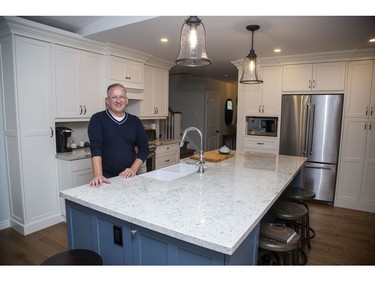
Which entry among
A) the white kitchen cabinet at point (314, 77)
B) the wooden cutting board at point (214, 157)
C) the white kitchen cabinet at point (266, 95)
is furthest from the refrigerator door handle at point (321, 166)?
the wooden cutting board at point (214, 157)

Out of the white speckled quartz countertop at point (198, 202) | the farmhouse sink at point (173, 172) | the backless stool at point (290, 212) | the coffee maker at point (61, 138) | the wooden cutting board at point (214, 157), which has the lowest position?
the backless stool at point (290, 212)

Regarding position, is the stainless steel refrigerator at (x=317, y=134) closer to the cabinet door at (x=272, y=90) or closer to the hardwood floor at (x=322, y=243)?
the cabinet door at (x=272, y=90)

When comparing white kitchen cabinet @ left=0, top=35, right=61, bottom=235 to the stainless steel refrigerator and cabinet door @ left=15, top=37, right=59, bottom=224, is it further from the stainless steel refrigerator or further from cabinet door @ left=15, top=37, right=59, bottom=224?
the stainless steel refrigerator

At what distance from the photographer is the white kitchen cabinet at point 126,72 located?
3.60 metres

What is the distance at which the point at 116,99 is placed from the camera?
2.01 meters

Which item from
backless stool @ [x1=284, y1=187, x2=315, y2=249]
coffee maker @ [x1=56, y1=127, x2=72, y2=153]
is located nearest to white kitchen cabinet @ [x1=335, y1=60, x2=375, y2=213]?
backless stool @ [x1=284, y1=187, x2=315, y2=249]

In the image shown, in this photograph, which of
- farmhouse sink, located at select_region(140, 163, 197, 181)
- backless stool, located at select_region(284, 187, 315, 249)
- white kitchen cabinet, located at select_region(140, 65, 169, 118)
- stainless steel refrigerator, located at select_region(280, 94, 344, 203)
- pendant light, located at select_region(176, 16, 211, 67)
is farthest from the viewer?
white kitchen cabinet, located at select_region(140, 65, 169, 118)

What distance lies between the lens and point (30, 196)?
Result: 2855 mm

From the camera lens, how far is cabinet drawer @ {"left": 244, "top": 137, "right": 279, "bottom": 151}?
4.25 m

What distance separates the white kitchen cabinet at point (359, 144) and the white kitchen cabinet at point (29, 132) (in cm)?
408

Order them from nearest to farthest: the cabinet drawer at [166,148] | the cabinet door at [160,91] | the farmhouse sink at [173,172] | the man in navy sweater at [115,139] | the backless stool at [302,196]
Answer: the man in navy sweater at [115,139]
the farmhouse sink at [173,172]
the backless stool at [302,196]
the cabinet drawer at [166,148]
the cabinet door at [160,91]

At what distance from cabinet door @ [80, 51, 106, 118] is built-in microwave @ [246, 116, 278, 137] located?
251 cm

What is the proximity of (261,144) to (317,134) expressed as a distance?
896mm
